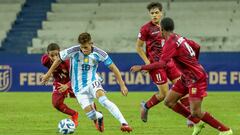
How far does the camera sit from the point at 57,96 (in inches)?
530

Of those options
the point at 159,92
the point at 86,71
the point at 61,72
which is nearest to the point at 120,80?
the point at 86,71

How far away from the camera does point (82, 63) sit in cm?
1174

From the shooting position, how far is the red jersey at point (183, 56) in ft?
34.4

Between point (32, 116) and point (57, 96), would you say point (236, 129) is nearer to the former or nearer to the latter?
point (57, 96)

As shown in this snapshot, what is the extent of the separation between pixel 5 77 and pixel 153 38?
489 inches

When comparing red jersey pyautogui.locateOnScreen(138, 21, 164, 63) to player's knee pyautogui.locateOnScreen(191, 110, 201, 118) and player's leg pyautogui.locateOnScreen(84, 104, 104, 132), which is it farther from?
player's knee pyautogui.locateOnScreen(191, 110, 201, 118)

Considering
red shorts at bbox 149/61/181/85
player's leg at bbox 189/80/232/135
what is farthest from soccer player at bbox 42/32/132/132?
red shorts at bbox 149/61/181/85

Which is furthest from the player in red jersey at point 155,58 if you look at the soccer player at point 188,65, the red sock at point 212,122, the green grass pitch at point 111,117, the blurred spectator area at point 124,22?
the blurred spectator area at point 124,22

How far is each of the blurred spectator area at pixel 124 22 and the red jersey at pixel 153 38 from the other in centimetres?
1619

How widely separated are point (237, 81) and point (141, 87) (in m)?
3.42

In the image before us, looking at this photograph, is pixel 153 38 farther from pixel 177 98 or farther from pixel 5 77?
pixel 5 77

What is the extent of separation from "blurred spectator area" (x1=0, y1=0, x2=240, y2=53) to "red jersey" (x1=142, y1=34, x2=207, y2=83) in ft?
63.0

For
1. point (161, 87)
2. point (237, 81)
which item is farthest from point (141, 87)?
point (161, 87)

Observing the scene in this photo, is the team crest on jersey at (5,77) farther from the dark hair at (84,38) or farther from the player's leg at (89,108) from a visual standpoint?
the dark hair at (84,38)
